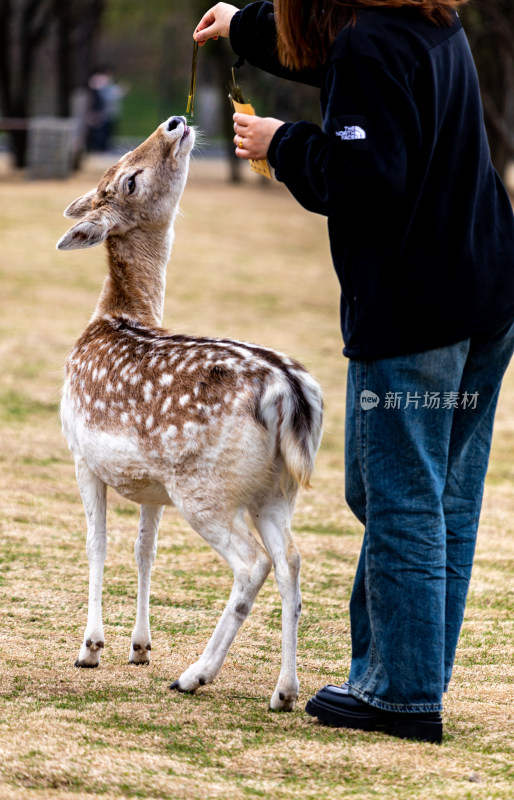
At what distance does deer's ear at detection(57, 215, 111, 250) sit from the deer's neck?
124mm

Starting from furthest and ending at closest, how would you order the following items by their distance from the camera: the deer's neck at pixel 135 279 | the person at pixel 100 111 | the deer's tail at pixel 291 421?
the person at pixel 100 111, the deer's neck at pixel 135 279, the deer's tail at pixel 291 421

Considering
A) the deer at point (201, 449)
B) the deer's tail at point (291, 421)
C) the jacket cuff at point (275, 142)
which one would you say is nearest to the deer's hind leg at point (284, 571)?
the deer at point (201, 449)

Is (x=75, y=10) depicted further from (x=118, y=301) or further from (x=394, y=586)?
(x=394, y=586)

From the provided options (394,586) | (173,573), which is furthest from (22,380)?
(394,586)

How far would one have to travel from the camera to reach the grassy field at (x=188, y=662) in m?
2.82

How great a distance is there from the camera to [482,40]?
66.2ft

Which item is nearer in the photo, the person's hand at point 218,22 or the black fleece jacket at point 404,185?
the black fleece jacket at point 404,185

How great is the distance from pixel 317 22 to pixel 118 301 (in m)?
1.57

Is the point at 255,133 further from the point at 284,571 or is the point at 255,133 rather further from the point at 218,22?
the point at 284,571

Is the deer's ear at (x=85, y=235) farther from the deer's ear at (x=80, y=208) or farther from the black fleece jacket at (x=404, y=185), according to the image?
the black fleece jacket at (x=404, y=185)

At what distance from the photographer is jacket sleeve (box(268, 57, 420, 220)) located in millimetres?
2801

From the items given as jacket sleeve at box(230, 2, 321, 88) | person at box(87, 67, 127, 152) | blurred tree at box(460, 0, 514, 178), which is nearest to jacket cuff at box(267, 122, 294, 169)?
jacket sleeve at box(230, 2, 321, 88)

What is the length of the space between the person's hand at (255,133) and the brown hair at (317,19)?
18 cm

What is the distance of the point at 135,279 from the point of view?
4254mm
